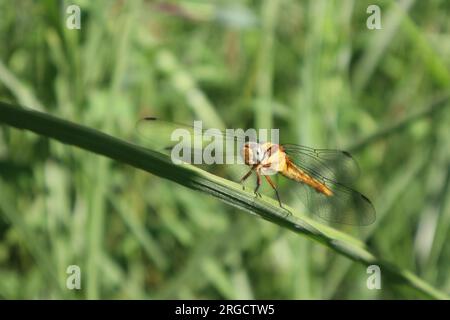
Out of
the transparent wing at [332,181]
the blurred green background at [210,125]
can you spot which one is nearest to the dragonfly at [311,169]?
the transparent wing at [332,181]

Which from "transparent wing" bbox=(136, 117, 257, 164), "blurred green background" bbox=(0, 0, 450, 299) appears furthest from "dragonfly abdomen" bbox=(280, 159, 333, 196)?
"blurred green background" bbox=(0, 0, 450, 299)

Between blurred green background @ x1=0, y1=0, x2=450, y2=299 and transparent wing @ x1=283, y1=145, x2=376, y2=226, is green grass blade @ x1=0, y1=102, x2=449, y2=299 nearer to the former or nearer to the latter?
transparent wing @ x1=283, y1=145, x2=376, y2=226

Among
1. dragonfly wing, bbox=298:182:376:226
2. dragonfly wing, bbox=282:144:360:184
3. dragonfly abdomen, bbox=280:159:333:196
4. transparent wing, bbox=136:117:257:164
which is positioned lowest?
dragonfly wing, bbox=298:182:376:226

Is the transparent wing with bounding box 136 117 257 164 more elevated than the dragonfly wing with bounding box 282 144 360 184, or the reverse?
the transparent wing with bounding box 136 117 257 164

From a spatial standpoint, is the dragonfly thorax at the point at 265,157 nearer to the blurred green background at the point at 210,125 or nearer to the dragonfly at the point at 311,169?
the dragonfly at the point at 311,169

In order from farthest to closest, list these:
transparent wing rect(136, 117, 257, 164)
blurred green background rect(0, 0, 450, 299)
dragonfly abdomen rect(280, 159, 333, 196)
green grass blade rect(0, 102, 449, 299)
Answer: blurred green background rect(0, 0, 450, 299), dragonfly abdomen rect(280, 159, 333, 196), transparent wing rect(136, 117, 257, 164), green grass blade rect(0, 102, 449, 299)

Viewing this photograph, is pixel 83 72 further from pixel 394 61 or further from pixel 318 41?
pixel 394 61

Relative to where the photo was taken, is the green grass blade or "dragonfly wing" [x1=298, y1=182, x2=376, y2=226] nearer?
the green grass blade

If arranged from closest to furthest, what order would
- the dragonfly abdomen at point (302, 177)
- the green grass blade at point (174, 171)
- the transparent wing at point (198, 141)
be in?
1. the green grass blade at point (174, 171)
2. the transparent wing at point (198, 141)
3. the dragonfly abdomen at point (302, 177)
